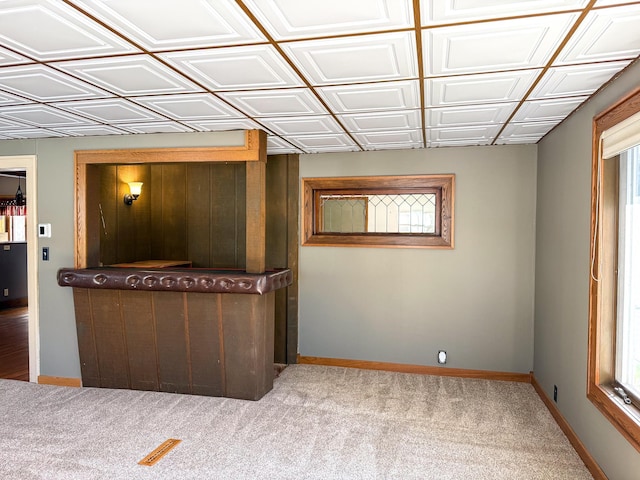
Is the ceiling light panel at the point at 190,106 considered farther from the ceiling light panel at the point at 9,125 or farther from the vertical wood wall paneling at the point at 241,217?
the vertical wood wall paneling at the point at 241,217

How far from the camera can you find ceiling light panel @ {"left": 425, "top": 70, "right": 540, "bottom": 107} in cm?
223

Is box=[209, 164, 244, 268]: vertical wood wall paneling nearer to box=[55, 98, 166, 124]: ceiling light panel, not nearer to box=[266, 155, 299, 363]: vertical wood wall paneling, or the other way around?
box=[266, 155, 299, 363]: vertical wood wall paneling

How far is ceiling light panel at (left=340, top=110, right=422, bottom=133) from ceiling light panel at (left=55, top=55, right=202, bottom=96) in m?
1.11

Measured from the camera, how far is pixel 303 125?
3.32m

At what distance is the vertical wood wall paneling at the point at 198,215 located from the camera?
16.6 feet

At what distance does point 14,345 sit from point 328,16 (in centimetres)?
547

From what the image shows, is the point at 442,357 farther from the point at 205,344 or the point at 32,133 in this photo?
the point at 32,133

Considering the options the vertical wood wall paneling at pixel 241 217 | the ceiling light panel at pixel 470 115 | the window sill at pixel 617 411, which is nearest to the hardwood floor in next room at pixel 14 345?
the vertical wood wall paneling at pixel 241 217

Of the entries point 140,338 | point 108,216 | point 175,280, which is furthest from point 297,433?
point 108,216

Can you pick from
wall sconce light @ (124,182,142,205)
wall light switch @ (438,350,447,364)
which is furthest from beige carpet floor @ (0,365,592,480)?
wall sconce light @ (124,182,142,205)

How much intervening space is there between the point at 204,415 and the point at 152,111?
2152 mm

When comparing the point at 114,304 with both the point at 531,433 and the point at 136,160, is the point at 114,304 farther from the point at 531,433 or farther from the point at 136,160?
the point at 531,433

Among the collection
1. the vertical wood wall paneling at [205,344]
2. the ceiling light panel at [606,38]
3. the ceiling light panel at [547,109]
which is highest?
the ceiling light panel at [606,38]

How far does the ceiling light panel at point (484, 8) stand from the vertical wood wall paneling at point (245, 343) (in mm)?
2435
